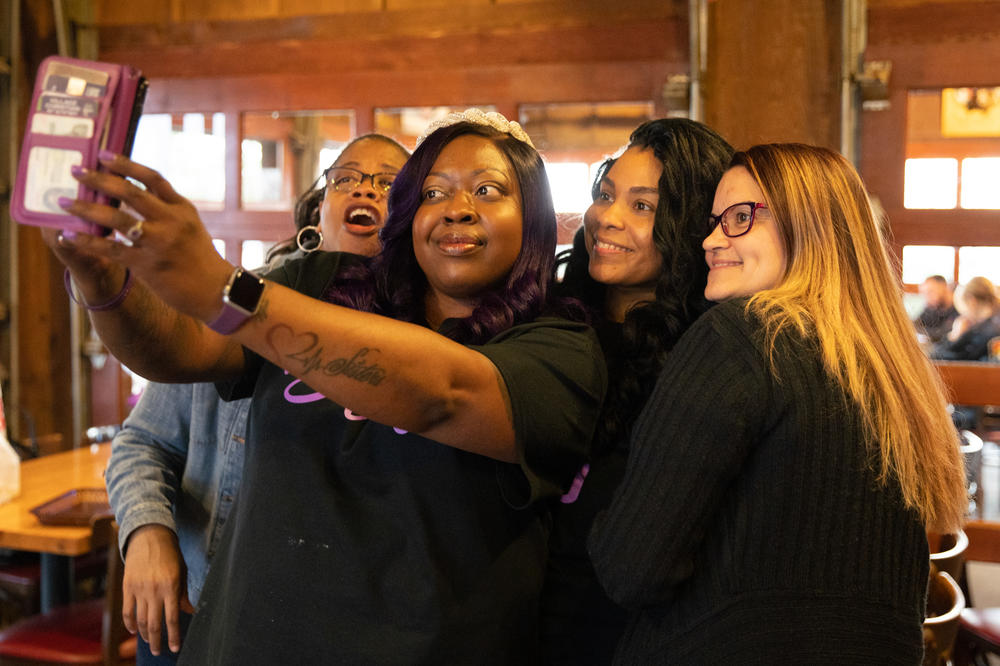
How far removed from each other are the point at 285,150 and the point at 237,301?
2.77 metres

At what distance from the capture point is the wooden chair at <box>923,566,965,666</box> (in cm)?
180

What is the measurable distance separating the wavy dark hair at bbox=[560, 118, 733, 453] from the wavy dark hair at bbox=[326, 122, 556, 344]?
0.19 metres

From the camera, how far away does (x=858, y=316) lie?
3.66ft

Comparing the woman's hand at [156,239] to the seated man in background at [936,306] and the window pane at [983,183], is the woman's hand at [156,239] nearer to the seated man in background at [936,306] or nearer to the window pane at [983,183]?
the seated man in background at [936,306]

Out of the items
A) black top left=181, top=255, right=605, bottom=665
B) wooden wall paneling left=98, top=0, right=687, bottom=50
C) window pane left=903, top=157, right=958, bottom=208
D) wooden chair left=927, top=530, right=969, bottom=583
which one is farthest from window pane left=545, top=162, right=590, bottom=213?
black top left=181, top=255, right=605, bottom=665

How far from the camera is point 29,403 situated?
3.63 metres

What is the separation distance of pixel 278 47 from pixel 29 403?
5.81 ft

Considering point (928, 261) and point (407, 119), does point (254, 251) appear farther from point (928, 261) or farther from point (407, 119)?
point (928, 261)

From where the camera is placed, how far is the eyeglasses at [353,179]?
189 cm

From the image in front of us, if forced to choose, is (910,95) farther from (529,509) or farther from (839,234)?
(529,509)

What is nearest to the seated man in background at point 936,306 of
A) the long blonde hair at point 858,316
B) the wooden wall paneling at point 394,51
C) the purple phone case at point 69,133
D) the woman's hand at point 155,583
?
the wooden wall paneling at point 394,51

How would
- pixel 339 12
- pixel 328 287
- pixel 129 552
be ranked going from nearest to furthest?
pixel 328 287 < pixel 129 552 < pixel 339 12

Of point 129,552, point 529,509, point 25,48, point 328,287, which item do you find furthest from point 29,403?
point 529,509

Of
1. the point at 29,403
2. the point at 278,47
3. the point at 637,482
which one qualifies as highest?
the point at 278,47
